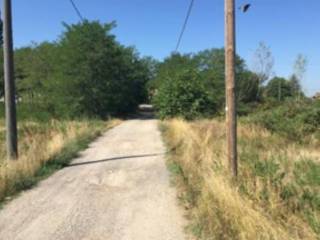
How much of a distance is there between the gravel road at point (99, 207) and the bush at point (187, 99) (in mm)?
19660

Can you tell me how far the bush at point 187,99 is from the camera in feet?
102

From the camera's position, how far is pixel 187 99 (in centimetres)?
3122

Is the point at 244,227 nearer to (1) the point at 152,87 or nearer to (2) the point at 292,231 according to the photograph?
(2) the point at 292,231

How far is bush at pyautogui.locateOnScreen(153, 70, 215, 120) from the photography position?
1223 inches

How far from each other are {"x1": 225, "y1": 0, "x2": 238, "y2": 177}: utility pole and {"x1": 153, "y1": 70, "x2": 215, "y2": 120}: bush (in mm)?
23167

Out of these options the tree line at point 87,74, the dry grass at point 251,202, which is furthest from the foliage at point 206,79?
the dry grass at point 251,202

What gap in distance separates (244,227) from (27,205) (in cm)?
400

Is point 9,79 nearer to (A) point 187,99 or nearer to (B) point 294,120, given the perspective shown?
(B) point 294,120

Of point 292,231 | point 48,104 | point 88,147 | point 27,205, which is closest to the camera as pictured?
point 292,231

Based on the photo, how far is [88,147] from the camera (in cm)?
1591

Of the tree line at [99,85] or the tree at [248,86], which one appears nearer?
the tree line at [99,85]

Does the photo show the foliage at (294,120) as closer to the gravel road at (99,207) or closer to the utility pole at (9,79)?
the gravel road at (99,207)

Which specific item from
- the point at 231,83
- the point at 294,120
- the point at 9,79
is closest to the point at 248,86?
the point at 294,120

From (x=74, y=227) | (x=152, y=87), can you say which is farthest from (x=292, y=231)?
(x=152, y=87)
